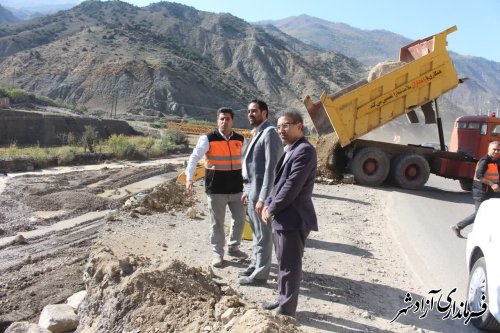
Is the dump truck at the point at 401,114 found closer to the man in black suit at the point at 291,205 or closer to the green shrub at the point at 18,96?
the man in black suit at the point at 291,205

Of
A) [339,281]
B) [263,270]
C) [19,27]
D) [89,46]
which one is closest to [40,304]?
[263,270]

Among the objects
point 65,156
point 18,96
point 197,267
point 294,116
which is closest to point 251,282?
point 197,267

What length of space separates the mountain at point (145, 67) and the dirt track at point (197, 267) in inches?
1757

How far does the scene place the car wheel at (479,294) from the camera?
3.94m

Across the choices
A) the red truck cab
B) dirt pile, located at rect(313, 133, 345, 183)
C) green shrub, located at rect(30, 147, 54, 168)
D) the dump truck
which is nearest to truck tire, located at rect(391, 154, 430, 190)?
the dump truck

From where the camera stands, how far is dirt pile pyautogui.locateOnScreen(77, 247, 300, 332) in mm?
3367

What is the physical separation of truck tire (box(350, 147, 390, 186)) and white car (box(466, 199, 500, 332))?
8889mm

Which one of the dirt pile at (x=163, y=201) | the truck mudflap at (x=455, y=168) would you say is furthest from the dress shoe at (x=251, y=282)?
the truck mudflap at (x=455, y=168)

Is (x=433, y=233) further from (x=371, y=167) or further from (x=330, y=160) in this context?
(x=330, y=160)

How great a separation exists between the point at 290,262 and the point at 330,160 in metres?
10.2

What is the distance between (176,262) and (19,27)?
298 ft

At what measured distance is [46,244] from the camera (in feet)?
29.6

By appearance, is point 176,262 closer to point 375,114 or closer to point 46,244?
point 46,244

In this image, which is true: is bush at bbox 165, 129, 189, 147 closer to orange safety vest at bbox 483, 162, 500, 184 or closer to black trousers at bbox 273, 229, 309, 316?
orange safety vest at bbox 483, 162, 500, 184
